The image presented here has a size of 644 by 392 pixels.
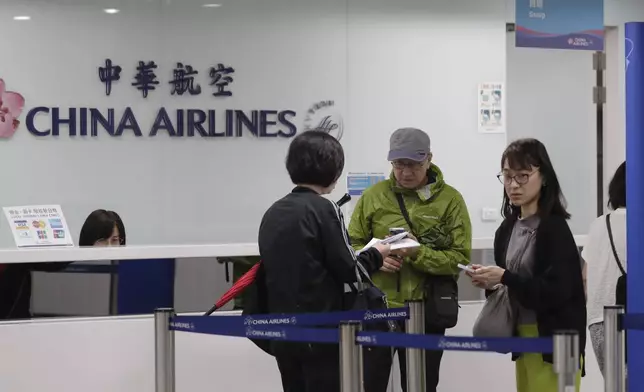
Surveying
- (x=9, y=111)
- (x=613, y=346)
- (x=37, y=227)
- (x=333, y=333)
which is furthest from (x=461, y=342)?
(x=9, y=111)

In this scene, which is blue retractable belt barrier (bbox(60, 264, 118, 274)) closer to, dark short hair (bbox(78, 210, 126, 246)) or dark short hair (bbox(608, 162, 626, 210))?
dark short hair (bbox(78, 210, 126, 246))

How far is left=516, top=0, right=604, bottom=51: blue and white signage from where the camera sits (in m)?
6.88

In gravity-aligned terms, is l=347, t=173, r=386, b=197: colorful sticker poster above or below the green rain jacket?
above

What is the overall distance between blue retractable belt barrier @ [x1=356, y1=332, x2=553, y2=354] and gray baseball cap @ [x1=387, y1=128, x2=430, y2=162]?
1275 millimetres

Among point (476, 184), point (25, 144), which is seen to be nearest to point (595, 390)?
point (476, 184)

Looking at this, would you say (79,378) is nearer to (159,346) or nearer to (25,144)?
(159,346)

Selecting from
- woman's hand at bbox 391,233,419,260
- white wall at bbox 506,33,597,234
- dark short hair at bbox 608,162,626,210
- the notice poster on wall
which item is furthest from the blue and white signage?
woman's hand at bbox 391,233,419,260

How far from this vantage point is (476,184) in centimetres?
741

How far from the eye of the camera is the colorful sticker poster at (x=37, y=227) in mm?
5277

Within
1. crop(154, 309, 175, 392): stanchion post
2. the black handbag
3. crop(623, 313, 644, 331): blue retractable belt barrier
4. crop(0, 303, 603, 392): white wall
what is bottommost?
crop(0, 303, 603, 392): white wall

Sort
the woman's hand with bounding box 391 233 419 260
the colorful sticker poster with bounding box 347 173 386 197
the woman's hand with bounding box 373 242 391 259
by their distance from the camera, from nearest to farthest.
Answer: the woman's hand with bounding box 373 242 391 259, the woman's hand with bounding box 391 233 419 260, the colorful sticker poster with bounding box 347 173 386 197

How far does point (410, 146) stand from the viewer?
4.71 metres

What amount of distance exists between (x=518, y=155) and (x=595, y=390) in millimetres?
2309

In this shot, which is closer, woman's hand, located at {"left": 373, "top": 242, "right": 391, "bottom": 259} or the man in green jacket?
woman's hand, located at {"left": 373, "top": 242, "right": 391, "bottom": 259}
